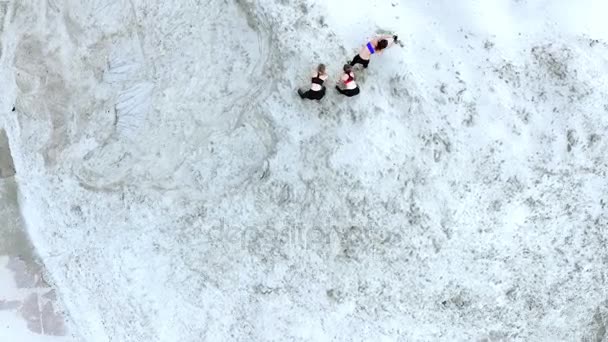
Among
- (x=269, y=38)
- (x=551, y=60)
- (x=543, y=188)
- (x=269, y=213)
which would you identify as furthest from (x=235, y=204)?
(x=551, y=60)

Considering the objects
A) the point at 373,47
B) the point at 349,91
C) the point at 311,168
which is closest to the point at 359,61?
the point at 373,47

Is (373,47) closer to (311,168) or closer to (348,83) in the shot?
(348,83)

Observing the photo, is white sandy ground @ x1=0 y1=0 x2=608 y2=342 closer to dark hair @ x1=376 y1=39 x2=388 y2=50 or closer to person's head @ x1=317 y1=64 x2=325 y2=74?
dark hair @ x1=376 y1=39 x2=388 y2=50

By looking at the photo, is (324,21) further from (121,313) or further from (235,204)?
(121,313)

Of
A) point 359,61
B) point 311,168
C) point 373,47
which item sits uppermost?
point 373,47

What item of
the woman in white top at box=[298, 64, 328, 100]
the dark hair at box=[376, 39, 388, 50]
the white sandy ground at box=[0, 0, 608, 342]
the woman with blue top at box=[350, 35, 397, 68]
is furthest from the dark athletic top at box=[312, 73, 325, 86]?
the dark hair at box=[376, 39, 388, 50]

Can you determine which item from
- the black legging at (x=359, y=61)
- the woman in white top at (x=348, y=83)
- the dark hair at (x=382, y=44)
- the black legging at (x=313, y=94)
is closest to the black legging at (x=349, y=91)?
the woman in white top at (x=348, y=83)
